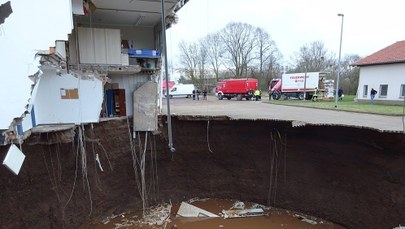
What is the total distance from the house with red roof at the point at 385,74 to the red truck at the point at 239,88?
8.83 m

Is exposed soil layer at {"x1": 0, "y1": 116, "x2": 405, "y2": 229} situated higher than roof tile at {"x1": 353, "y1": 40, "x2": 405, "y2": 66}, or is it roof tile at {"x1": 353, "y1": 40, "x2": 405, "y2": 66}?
roof tile at {"x1": 353, "y1": 40, "x2": 405, "y2": 66}

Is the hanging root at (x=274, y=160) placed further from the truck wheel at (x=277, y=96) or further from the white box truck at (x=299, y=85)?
the truck wheel at (x=277, y=96)

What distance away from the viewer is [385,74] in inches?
781

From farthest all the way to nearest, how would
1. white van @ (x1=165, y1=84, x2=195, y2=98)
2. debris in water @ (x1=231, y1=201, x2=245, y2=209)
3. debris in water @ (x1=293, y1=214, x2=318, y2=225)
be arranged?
white van @ (x1=165, y1=84, x2=195, y2=98)
debris in water @ (x1=231, y1=201, x2=245, y2=209)
debris in water @ (x1=293, y1=214, x2=318, y2=225)

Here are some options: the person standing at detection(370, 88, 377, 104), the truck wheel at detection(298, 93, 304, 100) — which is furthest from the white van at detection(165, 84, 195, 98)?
the person standing at detection(370, 88, 377, 104)

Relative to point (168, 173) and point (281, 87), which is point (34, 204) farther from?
point (281, 87)

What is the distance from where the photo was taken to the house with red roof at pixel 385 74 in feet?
61.6

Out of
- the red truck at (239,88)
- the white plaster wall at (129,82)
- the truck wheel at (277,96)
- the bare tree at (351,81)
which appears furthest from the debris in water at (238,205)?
the bare tree at (351,81)

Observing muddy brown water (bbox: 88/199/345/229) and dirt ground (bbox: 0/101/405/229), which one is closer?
dirt ground (bbox: 0/101/405/229)

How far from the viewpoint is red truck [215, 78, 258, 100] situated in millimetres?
25922

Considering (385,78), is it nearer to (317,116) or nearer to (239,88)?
(239,88)

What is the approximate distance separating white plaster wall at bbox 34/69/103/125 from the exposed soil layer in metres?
0.63

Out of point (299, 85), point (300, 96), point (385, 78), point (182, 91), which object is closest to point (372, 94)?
point (385, 78)

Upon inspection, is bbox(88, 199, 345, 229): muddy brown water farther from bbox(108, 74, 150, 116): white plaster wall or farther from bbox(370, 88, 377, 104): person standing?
bbox(370, 88, 377, 104): person standing
